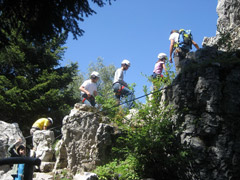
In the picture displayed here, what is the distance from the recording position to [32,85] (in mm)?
13859

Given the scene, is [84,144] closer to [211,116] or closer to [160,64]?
[211,116]

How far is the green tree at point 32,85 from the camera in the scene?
12930 millimetres

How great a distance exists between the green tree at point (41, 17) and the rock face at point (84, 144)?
12.6 ft

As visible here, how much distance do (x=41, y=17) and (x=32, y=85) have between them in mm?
10491

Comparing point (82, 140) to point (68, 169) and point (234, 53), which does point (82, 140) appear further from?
point (234, 53)

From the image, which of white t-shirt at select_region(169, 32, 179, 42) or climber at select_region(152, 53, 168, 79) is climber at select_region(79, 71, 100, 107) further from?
white t-shirt at select_region(169, 32, 179, 42)

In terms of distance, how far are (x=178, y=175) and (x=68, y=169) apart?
3.23 m

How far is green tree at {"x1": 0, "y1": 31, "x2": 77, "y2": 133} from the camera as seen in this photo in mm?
12930

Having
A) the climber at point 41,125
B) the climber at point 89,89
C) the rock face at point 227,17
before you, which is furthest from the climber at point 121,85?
the rock face at point 227,17

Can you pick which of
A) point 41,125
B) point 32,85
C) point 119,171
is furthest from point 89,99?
point 32,85

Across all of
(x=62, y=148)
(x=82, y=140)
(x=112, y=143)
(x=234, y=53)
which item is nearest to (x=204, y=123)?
(x=234, y=53)

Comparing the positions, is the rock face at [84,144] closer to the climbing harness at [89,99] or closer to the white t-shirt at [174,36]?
the climbing harness at [89,99]

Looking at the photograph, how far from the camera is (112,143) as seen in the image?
8.13 meters

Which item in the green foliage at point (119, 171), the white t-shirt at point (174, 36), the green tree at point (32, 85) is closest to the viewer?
the green foliage at point (119, 171)
